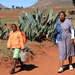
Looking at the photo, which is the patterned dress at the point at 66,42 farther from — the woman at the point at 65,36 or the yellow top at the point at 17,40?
the yellow top at the point at 17,40

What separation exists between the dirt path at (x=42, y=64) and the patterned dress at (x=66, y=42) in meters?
0.52

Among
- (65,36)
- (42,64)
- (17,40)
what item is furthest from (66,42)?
(42,64)

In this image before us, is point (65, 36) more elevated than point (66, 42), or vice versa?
point (65, 36)

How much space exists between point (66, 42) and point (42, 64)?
181 cm

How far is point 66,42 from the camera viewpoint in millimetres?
5387

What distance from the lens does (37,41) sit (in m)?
9.80

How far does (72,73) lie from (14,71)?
165cm

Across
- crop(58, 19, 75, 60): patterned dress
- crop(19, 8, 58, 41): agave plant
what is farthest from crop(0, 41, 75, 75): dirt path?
crop(19, 8, 58, 41): agave plant

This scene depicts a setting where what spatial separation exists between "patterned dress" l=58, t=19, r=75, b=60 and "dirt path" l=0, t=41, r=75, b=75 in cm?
52

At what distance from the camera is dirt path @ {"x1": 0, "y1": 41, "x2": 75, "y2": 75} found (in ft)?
19.2

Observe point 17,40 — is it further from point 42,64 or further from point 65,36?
point 42,64

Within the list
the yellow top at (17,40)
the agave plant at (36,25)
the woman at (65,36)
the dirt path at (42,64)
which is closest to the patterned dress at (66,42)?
the woman at (65,36)

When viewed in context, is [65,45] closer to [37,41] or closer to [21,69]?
[21,69]

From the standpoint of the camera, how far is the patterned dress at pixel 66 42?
5.32 meters
